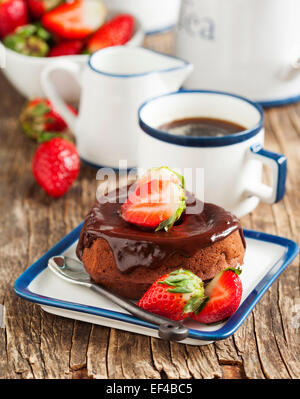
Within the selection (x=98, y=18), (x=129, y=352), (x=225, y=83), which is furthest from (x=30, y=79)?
(x=129, y=352)

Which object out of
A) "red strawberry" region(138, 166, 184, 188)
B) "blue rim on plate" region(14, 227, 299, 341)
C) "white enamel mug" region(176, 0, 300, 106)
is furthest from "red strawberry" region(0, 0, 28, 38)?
"red strawberry" region(138, 166, 184, 188)

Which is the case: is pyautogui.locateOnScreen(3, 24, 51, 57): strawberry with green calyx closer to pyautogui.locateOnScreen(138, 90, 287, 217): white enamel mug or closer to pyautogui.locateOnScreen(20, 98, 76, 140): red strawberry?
pyautogui.locateOnScreen(20, 98, 76, 140): red strawberry

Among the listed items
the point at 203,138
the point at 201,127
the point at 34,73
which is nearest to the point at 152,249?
the point at 203,138

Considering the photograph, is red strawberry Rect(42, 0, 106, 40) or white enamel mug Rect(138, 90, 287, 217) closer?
white enamel mug Rect(138, 90, 287, 217)

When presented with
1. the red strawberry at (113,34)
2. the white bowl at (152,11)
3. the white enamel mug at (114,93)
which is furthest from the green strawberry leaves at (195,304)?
the white bowl at (152,11)
